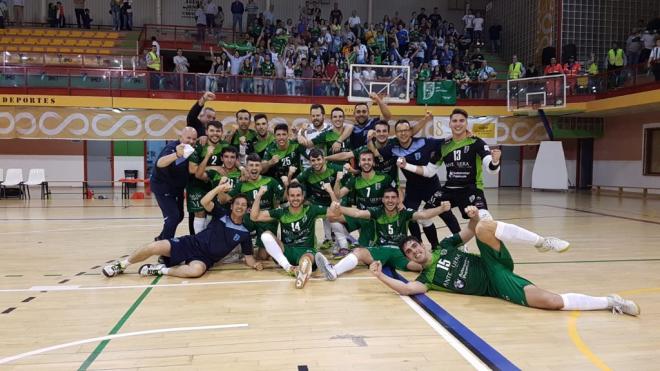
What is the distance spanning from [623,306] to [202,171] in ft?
17.9

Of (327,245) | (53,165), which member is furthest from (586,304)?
(53,165)

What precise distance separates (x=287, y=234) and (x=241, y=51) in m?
17.2

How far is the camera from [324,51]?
75.4 feet

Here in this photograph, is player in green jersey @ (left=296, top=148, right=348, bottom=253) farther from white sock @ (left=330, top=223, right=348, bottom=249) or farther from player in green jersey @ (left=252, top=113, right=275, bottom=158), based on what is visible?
player in green jersey @ (left=252, top=113, right=275, bottom=158)

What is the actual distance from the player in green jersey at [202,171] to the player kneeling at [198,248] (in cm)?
81

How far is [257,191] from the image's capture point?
720cm

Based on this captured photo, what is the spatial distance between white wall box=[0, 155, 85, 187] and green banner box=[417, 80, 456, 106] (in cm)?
1562

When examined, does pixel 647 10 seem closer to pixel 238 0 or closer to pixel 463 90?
pixel 463 90

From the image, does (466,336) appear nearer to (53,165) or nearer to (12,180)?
Answer: (12,180)

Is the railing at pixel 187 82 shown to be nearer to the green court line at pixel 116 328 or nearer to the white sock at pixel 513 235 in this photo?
the green court line at pixel 116 328

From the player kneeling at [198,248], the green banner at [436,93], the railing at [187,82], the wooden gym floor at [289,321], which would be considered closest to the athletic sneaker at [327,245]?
the wooden gym floor at [289,321]

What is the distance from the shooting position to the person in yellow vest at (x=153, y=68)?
740 inches

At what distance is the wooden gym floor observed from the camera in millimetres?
3713

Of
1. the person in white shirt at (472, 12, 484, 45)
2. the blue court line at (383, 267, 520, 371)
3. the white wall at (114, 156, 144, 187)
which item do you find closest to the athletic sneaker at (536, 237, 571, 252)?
the blue court line at (383, 267, 520, 371)
